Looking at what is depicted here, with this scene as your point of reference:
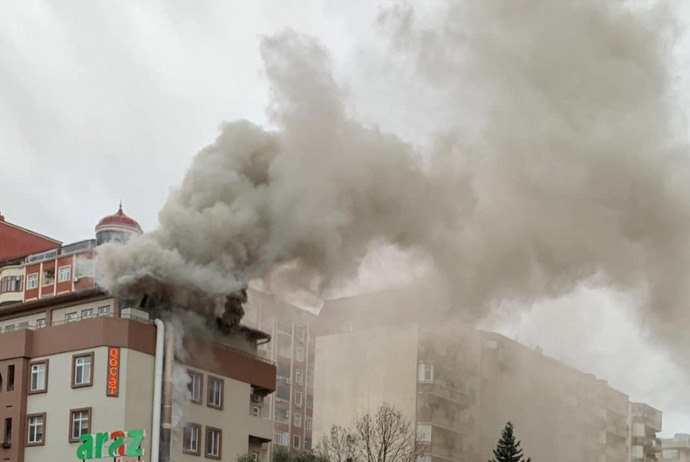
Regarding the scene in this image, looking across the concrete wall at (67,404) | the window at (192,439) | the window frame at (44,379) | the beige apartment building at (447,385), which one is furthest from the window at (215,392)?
the beige apartment building at (447,385)

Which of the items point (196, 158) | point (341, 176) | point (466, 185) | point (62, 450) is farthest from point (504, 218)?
point (62, 450)

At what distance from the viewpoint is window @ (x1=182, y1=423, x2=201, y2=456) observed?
55.6 meters

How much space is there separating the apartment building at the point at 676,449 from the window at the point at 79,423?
108m

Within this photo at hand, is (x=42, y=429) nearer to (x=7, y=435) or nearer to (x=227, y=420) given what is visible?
(x=7, y=435)

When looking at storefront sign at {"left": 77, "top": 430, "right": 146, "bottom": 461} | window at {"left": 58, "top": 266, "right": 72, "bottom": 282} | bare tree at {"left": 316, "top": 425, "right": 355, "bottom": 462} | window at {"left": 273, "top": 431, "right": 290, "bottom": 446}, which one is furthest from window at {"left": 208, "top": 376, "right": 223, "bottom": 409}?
window at {"left": 273, "top": 431, "right": 290, "bottom": 446}

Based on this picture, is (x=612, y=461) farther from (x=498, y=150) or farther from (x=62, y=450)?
(x=498, y=150)

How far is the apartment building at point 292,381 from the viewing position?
294 feet

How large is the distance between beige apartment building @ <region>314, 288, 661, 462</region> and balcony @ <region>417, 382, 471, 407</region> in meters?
0.08

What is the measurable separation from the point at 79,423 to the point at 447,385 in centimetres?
3749

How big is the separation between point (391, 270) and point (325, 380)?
36319 millimetres

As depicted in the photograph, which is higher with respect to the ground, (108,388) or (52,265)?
(52,265)

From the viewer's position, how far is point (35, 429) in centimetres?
5431

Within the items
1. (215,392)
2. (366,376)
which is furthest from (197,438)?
(366,376)

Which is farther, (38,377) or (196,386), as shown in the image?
(196,386)
